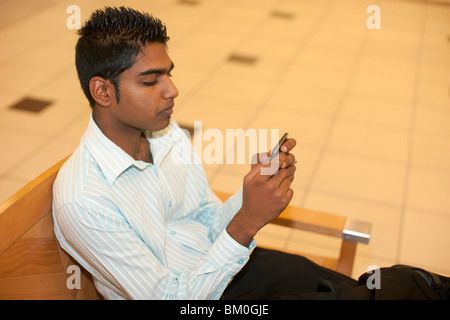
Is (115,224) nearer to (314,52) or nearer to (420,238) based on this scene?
(420,238)

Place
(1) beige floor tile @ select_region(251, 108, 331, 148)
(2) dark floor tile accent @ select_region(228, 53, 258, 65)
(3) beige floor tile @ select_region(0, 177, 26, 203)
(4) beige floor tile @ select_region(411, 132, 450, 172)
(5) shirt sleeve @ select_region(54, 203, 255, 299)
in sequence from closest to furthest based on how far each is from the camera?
(5) shirt sleeve @ select_region(54, 203, 255, 299)
(3) beige floor tile @ select_region(0, 177, 26, 203)
(4) beige floor tile @ select_region(411, 132, 450, 172)
(1) beige floor tile @ select_region(251, 108, 331, 148)
(2) dark floor tile accent @ select_region(228, 53, 258, 65)

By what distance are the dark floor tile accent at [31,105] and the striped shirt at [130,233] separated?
2390 mm

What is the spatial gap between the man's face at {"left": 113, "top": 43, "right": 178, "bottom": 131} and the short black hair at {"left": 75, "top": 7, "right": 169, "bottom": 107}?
2 centimetres

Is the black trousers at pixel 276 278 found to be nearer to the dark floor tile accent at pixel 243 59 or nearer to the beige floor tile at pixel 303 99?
the beige floor tile at pixel 303 99

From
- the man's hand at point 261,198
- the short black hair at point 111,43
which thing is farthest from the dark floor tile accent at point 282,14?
the man's hand at point 261,198

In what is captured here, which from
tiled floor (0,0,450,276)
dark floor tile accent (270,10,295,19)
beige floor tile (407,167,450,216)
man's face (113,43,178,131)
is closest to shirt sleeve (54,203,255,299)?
man's face (113,43,178,131)

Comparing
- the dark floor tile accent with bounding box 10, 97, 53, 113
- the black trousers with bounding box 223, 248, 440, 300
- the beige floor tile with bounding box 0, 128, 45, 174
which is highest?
the black trousers with bounding box 223, 248, 440, 300

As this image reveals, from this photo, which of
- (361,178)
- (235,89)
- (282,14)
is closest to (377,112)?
(361,178)

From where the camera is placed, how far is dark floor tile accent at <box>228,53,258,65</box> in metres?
4.64

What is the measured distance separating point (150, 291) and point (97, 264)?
0.52 ft

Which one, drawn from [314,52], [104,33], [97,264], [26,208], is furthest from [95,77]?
[314,52]

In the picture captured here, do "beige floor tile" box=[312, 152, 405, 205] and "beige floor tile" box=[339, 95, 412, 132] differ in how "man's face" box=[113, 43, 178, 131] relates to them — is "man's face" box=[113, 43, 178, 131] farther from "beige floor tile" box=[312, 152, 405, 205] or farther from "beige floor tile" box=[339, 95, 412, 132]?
"beige floor tile" box=[339, 95, 412, 132]

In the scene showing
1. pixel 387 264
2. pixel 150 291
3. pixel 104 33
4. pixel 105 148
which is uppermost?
pixel 104 33
